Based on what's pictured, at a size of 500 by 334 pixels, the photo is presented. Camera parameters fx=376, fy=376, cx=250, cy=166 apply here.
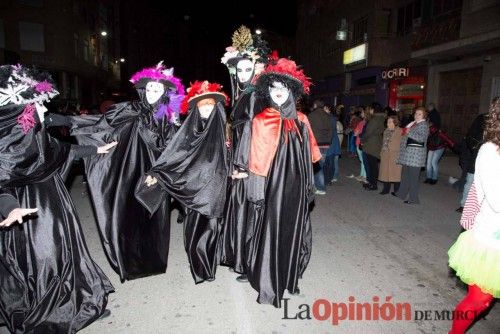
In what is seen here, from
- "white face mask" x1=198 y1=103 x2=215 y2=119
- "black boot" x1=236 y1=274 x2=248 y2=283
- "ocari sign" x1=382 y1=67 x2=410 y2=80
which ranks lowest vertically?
"black boot" x1=236 y1=274 x2=248 y2=283

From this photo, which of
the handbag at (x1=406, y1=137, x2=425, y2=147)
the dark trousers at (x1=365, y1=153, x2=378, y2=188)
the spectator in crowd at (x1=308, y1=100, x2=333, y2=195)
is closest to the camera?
the handbag at (x1=406, y1=137, x2=425, y2=147)

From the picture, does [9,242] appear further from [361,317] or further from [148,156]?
[361,317]

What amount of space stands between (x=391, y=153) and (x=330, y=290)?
5062 millimetres

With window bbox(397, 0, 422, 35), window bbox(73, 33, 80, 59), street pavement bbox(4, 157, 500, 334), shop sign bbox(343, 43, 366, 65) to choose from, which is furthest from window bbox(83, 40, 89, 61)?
street pavement bbox(4, 157, 500, 334)

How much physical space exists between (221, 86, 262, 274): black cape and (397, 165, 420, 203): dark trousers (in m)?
5.05

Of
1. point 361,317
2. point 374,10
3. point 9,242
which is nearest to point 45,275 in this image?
point 9,242

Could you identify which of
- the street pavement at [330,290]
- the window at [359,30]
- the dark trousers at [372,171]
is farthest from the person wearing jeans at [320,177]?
the window at [359,30]

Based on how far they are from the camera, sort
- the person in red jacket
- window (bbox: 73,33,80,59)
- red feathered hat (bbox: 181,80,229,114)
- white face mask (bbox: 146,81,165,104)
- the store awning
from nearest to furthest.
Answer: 1. red feathered hat (bbox: 181,80,229,114)
2. white face mask (bbox: 146,81,165,104)
3. the person in red jacket
4. the store awning
5. window (bbox: 73,33,80,59)

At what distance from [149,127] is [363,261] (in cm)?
320

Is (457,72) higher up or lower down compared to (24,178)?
higher up

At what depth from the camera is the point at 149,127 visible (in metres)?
4.30

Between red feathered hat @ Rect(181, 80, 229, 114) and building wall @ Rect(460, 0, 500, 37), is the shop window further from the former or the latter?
red feathered hat @ Rect(181, 80, 229, 114)

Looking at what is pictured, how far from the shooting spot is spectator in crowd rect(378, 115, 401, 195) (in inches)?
329

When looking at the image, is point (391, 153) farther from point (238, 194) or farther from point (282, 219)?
point (282, 219)
